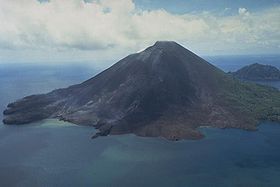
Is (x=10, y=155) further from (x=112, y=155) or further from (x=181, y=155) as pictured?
(x=181, y=155)

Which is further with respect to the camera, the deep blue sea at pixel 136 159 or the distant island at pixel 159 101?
the distant island at pixel 159 101

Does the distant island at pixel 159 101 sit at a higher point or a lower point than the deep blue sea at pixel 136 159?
higher

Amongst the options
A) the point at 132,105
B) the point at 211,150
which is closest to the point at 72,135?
the point at 132,105

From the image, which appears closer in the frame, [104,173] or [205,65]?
[104,173]

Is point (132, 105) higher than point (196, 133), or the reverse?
point (132, 105)

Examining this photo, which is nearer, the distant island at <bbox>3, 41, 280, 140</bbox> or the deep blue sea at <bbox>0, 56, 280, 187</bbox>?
the deep blue sea at <bbox>0, 56, 280, 187</bbox>
